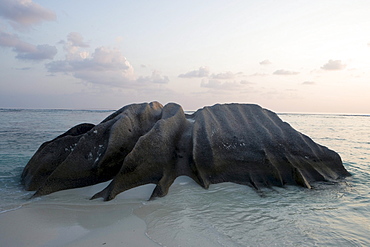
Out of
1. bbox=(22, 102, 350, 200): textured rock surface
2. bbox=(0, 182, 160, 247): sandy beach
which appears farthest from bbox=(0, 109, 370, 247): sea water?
bbox=(22, 102, 350, 200): textured rock surface

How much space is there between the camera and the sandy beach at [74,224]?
320 centimetres

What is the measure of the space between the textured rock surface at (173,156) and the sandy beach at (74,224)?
389 mm

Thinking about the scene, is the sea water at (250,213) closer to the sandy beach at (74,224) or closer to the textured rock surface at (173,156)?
the sandy beach at (74,224)

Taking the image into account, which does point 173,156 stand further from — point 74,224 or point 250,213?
point 74,224

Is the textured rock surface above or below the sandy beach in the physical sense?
above

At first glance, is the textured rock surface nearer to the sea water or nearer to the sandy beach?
the sea water

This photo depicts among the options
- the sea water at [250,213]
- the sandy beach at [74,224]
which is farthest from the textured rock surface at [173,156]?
the sandy beach at [74,224]

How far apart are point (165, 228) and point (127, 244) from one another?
1.85 ft

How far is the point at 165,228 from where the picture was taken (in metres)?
3.50

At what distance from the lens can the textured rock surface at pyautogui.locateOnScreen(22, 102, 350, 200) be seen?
5086 millimetres

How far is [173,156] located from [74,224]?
7.47 ft

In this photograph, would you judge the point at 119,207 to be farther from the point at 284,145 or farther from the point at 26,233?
the point at 284,145

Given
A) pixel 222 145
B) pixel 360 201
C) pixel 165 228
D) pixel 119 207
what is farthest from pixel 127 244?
pixel 360 201

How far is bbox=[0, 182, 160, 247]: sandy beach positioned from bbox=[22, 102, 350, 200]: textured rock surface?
39 cm
